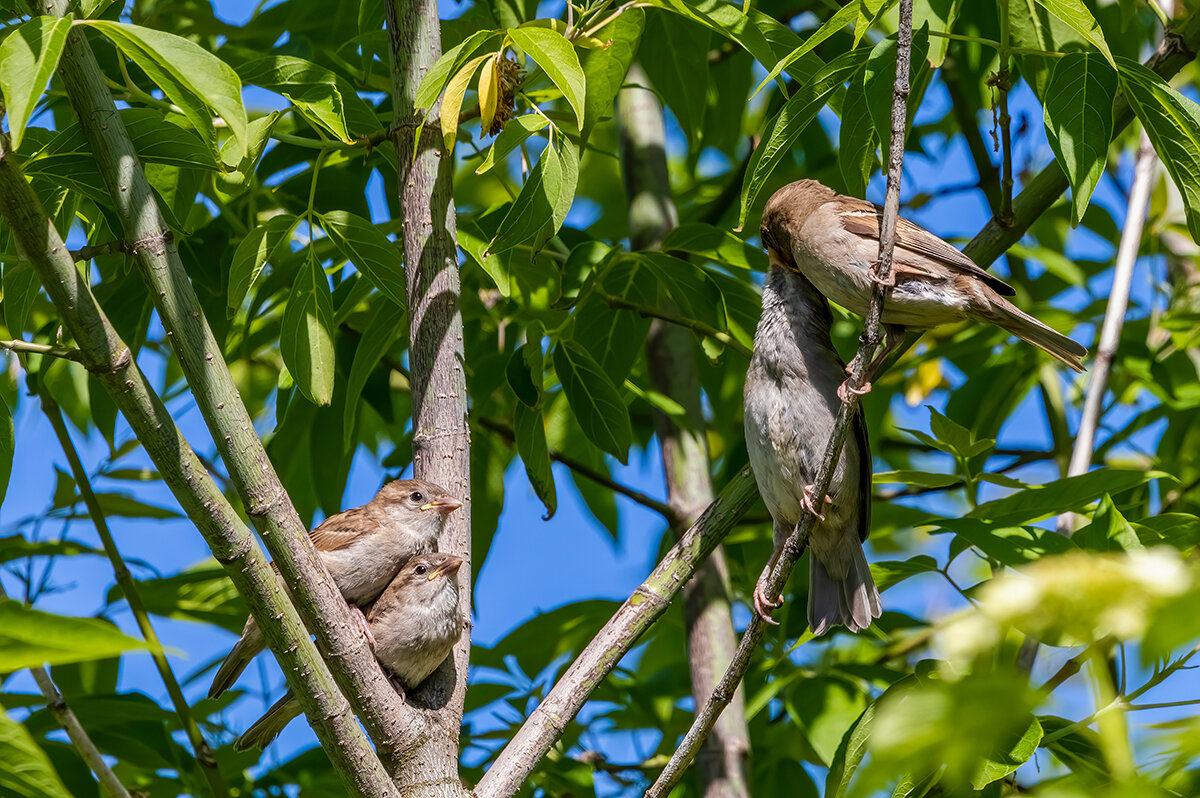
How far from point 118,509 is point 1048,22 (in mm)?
4018

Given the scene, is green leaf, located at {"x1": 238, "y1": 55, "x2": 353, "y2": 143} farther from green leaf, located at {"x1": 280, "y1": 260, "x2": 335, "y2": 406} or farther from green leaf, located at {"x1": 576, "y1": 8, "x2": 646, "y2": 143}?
green leaf, located at {"x1": 576, "y1": 8, "x2": 646, "y2": 143}

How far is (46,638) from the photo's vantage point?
1240mm

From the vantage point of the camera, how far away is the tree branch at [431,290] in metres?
3.14

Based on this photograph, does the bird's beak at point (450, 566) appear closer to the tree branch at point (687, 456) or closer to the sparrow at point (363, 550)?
the sparrow at point (363, 550)

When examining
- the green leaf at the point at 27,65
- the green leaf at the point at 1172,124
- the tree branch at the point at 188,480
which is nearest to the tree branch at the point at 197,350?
the tree branch at the point at 188,480

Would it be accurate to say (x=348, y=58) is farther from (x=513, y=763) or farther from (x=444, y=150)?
(x=513, y=763)

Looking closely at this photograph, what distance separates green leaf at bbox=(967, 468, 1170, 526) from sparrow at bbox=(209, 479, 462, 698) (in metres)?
1.98

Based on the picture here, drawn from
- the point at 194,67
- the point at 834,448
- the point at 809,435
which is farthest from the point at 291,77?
the point at 809,435

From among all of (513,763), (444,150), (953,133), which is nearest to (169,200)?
(444,150)

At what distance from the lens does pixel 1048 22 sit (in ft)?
11.4

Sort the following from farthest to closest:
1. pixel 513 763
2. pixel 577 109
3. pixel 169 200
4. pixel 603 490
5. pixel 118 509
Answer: pixel 603 490, pixel 118 509, pixel 169 200, pixel 513 763, pixel 577 109

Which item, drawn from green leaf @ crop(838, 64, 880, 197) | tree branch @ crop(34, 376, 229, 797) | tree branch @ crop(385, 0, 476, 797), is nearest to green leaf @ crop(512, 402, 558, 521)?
tree branch @ crop(385, 0, 476, 797)

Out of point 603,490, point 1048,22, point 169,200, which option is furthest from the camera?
point 603,490

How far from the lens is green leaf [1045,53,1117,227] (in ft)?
8.84
